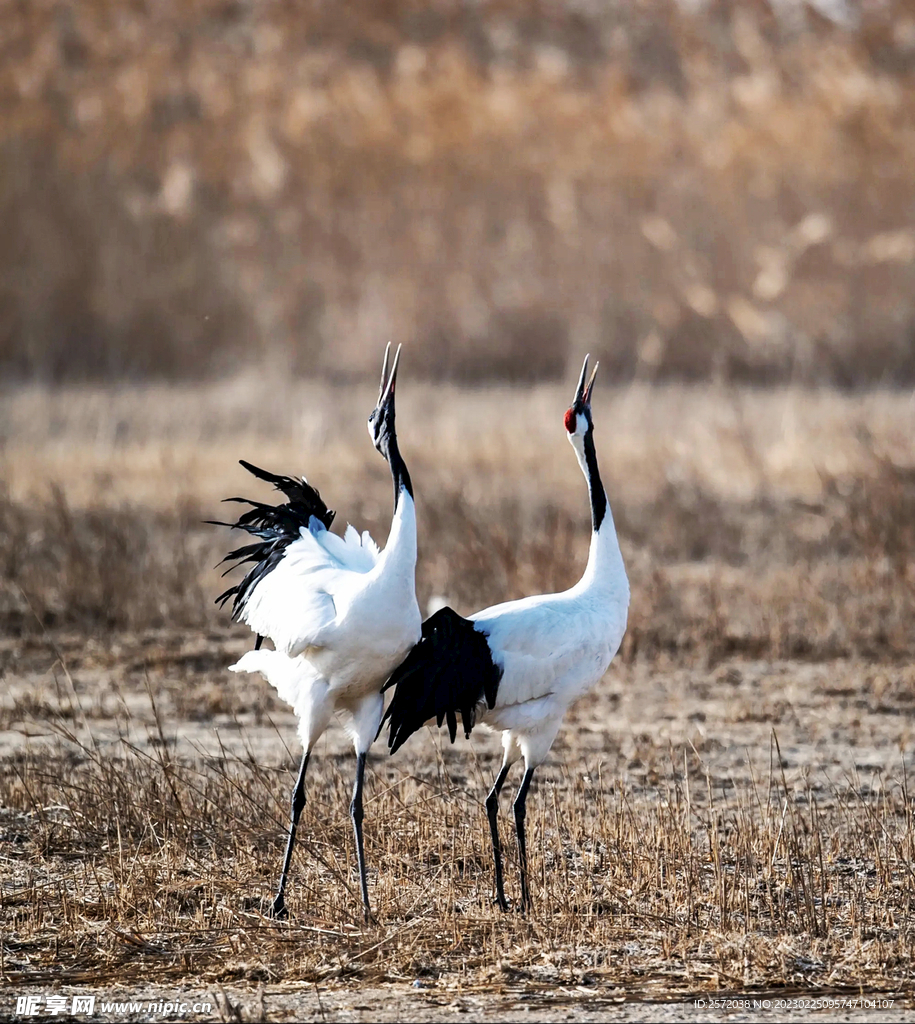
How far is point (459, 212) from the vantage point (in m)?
23.7

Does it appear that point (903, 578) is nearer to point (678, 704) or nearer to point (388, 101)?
point (678, 704)

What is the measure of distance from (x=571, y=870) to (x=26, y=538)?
6.51 m

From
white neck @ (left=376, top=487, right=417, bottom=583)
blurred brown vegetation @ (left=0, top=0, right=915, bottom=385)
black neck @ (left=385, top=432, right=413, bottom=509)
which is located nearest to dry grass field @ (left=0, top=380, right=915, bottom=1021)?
white neck @ (left=376, top=487, right=417, bottom=583)

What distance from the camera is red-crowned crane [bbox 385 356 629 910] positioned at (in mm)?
5223

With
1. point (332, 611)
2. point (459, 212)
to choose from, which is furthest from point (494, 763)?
point (459, 212)

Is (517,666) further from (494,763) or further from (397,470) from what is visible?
(494,763)

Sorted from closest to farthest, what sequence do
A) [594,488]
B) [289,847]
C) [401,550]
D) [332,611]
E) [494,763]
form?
1. [401,550]
2. [332,611]
3. [289,847]
4. [594,488]
5. [494,763]

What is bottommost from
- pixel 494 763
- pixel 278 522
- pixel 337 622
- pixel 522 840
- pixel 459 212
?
pixel 522 840

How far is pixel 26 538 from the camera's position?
10984 mm

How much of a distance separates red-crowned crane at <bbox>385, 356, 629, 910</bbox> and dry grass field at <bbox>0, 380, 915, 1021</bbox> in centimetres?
46

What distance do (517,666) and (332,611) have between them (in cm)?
68

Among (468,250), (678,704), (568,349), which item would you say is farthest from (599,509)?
(468,250)

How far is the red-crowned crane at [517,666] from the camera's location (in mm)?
5223

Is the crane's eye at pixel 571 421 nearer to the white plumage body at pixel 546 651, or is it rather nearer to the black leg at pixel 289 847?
the white plumage body at pixel 546 651
